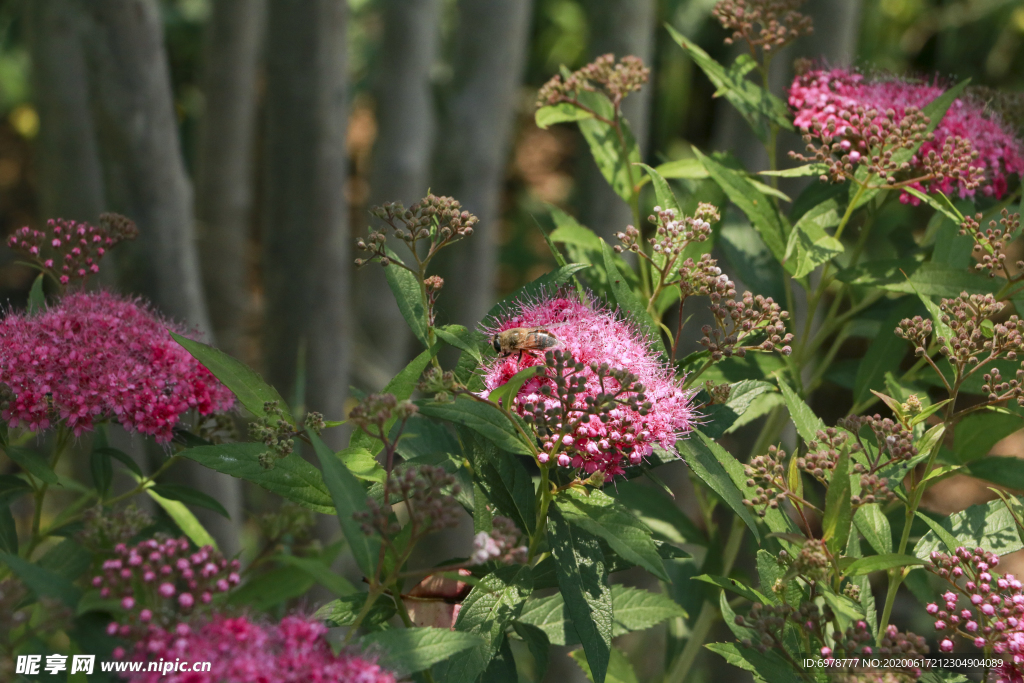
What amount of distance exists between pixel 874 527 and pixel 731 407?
25 centimetres

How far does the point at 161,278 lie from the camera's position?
5.54 feet

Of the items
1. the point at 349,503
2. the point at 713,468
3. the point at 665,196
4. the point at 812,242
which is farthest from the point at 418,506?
the point at 812,242

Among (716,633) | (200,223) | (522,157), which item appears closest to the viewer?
(716,633)

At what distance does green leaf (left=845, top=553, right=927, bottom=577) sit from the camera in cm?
88

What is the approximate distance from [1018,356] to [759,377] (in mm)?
376

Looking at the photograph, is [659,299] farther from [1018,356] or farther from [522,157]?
[522,157]

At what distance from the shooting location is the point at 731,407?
3.59ft

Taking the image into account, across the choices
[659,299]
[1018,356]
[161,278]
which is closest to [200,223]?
[161,278]

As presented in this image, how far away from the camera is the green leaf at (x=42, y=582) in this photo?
2.67 feet

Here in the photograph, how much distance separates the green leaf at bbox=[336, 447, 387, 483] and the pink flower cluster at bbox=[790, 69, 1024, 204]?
0.84 m

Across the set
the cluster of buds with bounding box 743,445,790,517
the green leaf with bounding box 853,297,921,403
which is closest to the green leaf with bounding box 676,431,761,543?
the cluster of buds with bounding box 743,445,790,517

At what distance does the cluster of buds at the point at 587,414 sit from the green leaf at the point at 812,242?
383mm

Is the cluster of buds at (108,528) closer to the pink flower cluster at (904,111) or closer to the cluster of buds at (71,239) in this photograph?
the cluster of buds at (71,239)

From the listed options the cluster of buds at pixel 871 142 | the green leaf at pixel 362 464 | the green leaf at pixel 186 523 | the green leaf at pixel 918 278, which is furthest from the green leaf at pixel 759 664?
the green leaf at pixel 186 523
